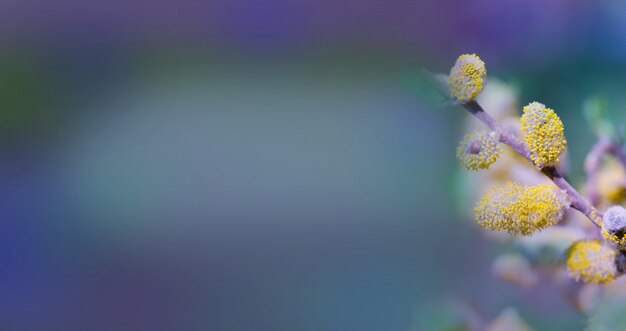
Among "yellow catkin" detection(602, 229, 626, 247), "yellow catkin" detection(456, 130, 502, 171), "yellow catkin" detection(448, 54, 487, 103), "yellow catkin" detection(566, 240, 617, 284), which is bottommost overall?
"yellow catkin" detection(602, 229, 626, 247)

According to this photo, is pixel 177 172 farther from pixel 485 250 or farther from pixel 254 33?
pixel 485 250

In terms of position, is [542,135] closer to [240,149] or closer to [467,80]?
[467,80]

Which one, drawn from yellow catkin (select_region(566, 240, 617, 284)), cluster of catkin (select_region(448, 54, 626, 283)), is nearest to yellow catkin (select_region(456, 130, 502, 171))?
cluster of catkin (select_region(448, 54, 626, 283))

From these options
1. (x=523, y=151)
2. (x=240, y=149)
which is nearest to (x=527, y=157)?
(x=523, y=151)

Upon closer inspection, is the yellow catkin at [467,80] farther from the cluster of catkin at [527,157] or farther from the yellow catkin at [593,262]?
the yellow catkin at [593,262]

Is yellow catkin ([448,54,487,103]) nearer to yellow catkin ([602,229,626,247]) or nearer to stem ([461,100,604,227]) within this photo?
stem ([461,100,604,227])

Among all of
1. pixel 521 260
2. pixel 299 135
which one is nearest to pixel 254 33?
pixel 299 135
